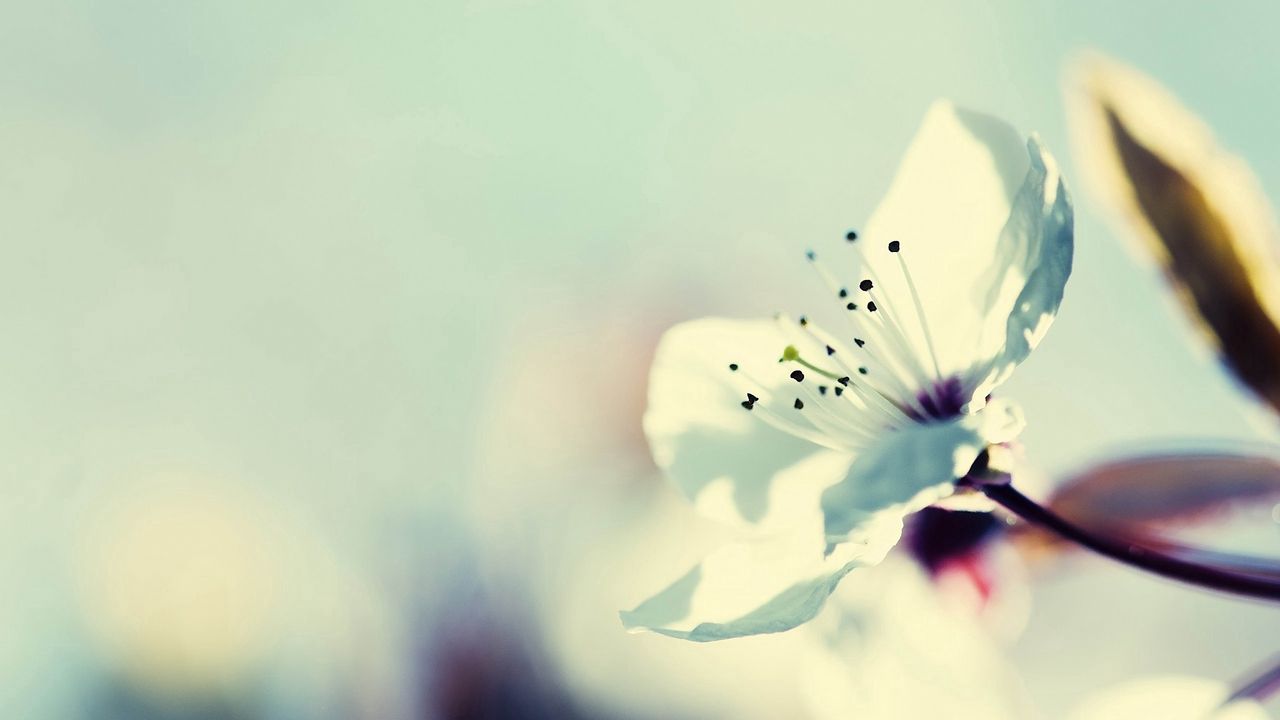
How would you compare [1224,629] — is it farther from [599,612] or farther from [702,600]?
[702,600]

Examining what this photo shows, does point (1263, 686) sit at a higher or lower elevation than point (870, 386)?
lower

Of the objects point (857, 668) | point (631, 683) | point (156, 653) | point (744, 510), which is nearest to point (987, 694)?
point (857, 668)

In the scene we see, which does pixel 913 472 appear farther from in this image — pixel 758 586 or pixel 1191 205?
pixel 1191 205

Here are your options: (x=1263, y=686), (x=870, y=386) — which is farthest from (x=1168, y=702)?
(x=870, y=386)

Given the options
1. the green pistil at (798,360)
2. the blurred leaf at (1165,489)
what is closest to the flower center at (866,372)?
the green pistil at (798,360)

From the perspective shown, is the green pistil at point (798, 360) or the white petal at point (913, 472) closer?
the white petal at point (913, 472)

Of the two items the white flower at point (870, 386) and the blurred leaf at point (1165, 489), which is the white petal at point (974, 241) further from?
the blurred leaf at point (1165, 489)

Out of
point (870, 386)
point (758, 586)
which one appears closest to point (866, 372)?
point (870, 386)

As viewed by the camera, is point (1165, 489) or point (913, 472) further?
point (1165, 489)
